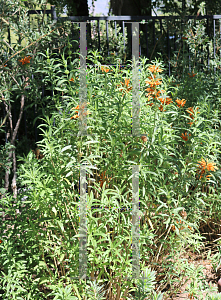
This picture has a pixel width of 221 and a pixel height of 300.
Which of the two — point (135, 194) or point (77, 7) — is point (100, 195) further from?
point (77, 7)

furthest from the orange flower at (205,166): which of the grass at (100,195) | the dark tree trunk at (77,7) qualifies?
the dark tree trunk at (77,7)

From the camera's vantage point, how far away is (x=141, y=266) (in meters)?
2.21

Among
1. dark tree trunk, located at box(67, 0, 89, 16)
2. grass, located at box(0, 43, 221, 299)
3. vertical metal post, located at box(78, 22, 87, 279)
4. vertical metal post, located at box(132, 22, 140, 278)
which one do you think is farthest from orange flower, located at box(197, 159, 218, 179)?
dark tree trunk, located at box(67, 0, 89, 16)

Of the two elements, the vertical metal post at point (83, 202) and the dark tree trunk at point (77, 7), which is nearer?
the vertical metal post at point (83, 202)

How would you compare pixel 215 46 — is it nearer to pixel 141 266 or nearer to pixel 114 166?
pixel 114 166

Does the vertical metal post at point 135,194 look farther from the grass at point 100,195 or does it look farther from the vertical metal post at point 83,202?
the vertical metal post at point 83,202

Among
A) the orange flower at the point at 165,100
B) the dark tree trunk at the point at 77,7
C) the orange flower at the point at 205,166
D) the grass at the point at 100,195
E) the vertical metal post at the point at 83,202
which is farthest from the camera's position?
the dark tree trunk at the point at 77,7

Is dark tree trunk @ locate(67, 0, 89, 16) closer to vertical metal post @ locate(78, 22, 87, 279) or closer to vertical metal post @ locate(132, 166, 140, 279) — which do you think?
Answer: vertical metal post @ locate(78, 22, 87, 279)

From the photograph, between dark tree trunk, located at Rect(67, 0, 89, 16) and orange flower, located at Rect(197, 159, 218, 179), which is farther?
dark tree trunk, located at Rect(67, 0, 89, 16)

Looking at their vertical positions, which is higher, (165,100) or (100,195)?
(165,100)

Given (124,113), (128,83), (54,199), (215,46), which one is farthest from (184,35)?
(54,199)

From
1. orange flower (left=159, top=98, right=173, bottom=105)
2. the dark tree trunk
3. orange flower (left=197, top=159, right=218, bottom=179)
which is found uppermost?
the dark tree trunk

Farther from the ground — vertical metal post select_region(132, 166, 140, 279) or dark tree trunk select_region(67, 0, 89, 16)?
dark tree trunk select_region(67, 0, 89, 16)

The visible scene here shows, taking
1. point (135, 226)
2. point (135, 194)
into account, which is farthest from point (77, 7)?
point (135, 226)
